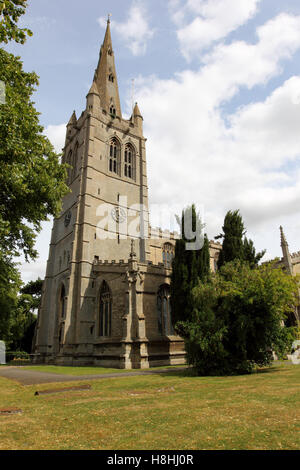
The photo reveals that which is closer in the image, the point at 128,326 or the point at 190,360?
the point at 190,360

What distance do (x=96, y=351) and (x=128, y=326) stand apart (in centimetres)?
613

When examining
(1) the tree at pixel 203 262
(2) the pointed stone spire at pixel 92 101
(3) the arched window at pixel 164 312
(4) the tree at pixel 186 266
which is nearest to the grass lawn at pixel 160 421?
(4) the tree at pixel 186 266

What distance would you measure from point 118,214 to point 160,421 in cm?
3033

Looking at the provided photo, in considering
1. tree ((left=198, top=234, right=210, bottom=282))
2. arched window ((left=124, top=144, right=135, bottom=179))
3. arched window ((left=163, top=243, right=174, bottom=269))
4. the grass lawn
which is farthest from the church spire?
the grass lawn

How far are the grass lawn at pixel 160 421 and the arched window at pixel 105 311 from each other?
689 inches

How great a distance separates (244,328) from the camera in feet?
45.9

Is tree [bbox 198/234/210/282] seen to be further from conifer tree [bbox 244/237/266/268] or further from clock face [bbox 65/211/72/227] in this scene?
clock face [bbox 65/211/72/227]

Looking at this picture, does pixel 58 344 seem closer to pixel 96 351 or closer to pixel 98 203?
pixel 96 351

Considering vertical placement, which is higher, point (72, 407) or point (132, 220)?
point (132, 220)

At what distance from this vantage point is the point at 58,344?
30547 millimetres

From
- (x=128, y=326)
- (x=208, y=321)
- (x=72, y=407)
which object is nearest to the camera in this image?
(x=72, y=407)

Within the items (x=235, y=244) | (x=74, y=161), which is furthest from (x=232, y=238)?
(x=74, y=161)
